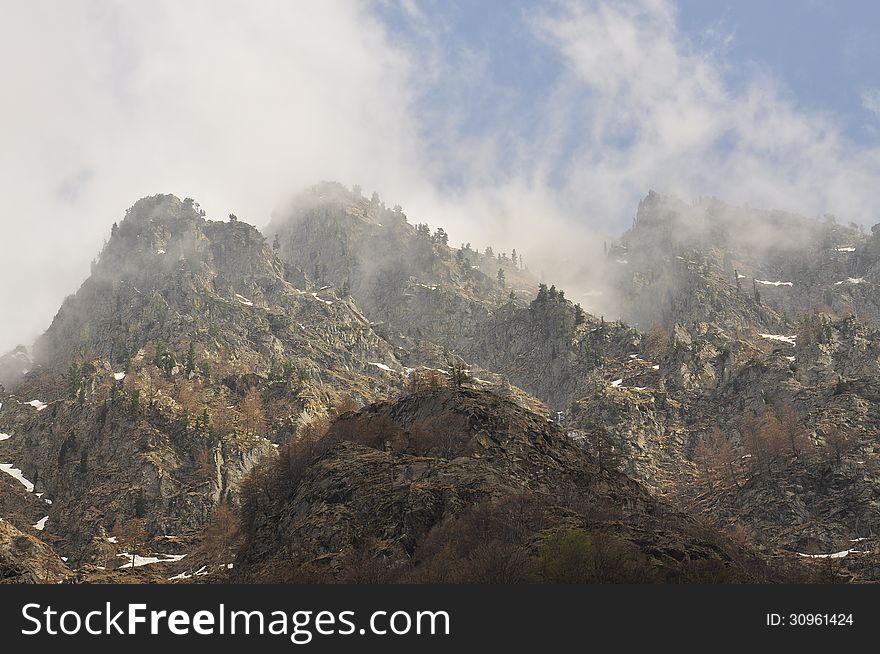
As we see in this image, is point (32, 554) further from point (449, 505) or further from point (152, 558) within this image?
point (449, 505)

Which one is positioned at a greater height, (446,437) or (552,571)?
(446,437)

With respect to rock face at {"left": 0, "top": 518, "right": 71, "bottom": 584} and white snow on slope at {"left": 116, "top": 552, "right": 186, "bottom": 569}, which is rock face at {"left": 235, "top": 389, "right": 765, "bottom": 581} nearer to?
white snow on slope at {"left": 116, "top": 552, "right": 186, "bottom": 569}

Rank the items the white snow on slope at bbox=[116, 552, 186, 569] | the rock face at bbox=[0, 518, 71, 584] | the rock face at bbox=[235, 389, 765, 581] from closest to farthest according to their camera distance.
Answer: the rock face at bbox=[235, 389, 765, 581], the rock face at bbox=[0, 518, 71, 584], the white snow on slope at bbox=[116, 552, 186, 569]

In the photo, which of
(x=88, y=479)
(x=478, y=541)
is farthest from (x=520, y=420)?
(x=88, y=479)

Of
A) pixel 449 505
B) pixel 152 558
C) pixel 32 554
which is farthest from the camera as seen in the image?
pixel 152 558

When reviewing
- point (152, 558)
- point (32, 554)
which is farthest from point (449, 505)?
point (32, 554)

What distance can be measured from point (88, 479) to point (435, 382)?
9862 cm

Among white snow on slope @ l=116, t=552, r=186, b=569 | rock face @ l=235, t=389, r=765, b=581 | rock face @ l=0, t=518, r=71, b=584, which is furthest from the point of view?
white snow on slope @ l=116, t=552, r=186, b=569

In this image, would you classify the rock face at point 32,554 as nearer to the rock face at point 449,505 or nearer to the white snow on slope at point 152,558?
the white snow on slope at point 152,558

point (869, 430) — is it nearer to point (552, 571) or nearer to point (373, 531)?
point (373, 531)

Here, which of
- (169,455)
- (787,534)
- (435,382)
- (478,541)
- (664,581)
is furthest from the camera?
(169,455)

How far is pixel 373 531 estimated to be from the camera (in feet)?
256

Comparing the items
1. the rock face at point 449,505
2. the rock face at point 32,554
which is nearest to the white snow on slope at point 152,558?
the rock face at point 32,554

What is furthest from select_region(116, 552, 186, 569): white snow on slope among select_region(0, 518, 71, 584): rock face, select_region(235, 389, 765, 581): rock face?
select_region(235, 389, 765, 581): rock face
